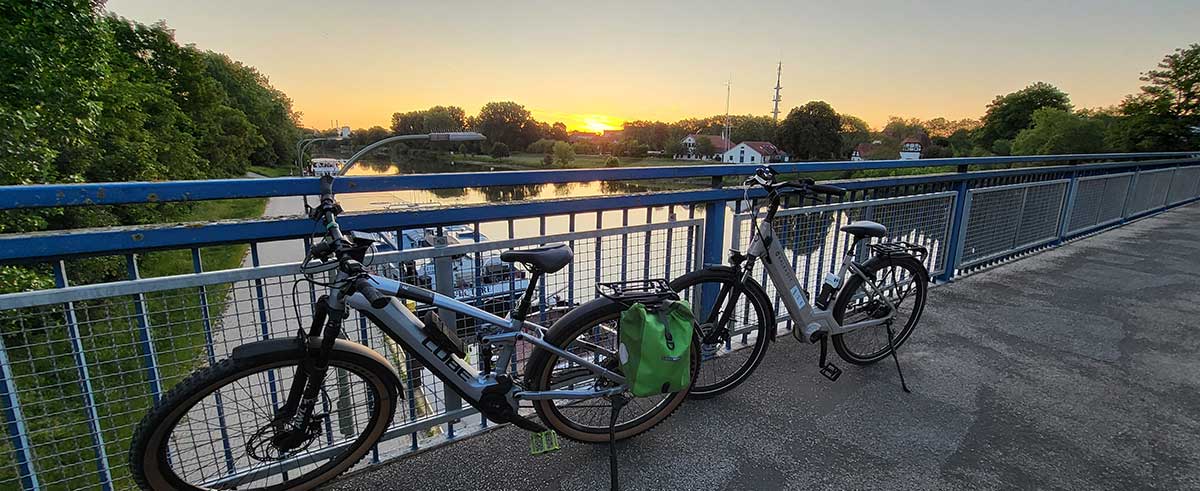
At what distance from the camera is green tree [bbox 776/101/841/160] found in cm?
5184

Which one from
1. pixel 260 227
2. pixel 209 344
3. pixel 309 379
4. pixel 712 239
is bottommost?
pixel 309 379

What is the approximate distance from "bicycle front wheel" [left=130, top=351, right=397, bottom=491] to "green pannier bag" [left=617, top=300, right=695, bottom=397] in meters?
0.87

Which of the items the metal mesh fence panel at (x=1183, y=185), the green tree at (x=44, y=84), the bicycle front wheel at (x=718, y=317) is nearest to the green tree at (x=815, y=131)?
the metal mesh fence panel at (x=1183, y=185)

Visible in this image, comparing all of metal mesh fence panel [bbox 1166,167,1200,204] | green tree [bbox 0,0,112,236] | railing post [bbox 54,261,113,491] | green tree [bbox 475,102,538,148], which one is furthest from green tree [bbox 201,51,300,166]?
metal mesh fence panel [bbox 1166,167,1200,204]

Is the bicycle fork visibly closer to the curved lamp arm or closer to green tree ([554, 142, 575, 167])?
the curved lamp arm

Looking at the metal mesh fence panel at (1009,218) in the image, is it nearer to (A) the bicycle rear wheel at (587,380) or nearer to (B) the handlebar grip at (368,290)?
(A) the bicycle rear wheel at (587,380)

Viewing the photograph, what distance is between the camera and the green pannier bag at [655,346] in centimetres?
185

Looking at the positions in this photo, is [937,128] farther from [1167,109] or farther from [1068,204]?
[1068,204]

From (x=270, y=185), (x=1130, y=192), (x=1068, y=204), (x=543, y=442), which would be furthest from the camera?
(x=1130, y=192)

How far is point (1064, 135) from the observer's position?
1565 inches

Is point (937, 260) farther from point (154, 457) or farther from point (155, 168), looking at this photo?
point (155, 168)

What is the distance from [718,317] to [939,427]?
1111 millimetres

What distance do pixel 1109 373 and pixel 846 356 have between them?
1.51m

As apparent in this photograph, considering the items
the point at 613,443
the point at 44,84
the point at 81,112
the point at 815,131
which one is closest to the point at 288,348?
the point at 613,443
